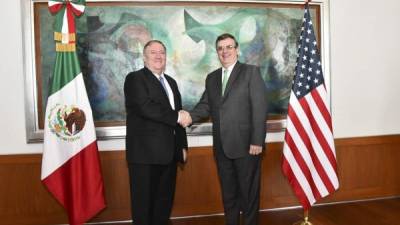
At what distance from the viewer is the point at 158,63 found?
252cm

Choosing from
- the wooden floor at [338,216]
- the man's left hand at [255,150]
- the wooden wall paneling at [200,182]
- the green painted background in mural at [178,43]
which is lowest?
the wooden floor at [338,216]

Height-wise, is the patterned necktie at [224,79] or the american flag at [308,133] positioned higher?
the patterned necktie at [224,79]

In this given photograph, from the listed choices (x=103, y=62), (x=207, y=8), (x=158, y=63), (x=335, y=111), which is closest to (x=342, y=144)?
(x=335, y=111)

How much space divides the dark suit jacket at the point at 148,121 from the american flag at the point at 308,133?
3.16 ft

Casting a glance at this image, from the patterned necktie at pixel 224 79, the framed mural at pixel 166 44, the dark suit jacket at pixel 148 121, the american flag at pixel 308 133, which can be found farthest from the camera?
the framed mural at pixel 166 44

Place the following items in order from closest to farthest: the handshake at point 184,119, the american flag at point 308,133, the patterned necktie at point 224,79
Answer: the handshake at point 184,119
the patterned necktie at point 224,79
the american flag at point 308,133

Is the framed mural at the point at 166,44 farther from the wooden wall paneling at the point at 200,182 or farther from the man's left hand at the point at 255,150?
the man's left hand at the point at 255,150

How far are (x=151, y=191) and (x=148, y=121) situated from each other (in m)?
0.50

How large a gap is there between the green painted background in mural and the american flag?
558 millimetres

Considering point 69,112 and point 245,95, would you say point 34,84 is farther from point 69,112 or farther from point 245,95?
point 245,95

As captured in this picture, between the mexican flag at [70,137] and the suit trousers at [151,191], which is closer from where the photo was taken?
the suit trousers at [151,191]

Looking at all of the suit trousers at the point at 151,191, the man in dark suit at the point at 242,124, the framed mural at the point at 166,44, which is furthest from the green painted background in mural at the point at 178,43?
the suit trousers at the point at 151,191

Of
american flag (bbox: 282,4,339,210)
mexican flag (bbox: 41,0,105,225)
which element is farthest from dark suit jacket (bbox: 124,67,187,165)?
american flag (bbox: 282,4,339,210)

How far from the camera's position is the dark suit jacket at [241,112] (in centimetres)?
257
